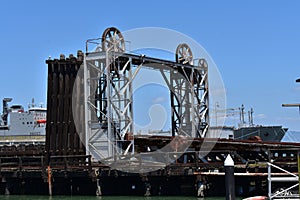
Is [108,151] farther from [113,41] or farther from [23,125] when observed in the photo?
[23,125]

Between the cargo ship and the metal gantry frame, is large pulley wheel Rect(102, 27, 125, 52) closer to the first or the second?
the metal gantry frame

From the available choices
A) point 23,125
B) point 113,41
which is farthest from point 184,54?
point 23,125

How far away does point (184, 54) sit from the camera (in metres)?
47.9

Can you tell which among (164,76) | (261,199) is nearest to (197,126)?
(164,76)

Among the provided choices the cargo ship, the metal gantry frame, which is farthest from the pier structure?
the cargo ship

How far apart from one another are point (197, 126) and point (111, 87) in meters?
Answer: 12.3

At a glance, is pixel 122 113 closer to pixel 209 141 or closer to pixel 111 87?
pixel 111 87

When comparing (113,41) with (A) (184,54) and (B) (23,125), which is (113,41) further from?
(B) (23,125)

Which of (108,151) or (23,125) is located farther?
(23,125)

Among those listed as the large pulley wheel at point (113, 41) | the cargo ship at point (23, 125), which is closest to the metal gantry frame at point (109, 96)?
the large pulley wheel at point (113, 41)

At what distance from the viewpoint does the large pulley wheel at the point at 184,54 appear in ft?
155

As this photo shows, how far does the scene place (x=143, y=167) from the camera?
1287 inches

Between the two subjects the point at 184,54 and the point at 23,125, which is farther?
the point at 23,125

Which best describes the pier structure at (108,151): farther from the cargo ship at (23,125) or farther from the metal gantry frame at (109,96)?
the cargo ship at (23,125)
